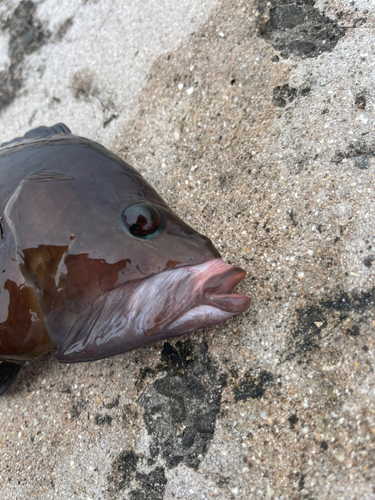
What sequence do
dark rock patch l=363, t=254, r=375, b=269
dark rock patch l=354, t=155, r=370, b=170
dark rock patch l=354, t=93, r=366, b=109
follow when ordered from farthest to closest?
1. dark rock patch l=354, t=93, r=366, b=109
2. dark rock patch l=354, t=155, r=370, b=170
3. dark rock patch l=363, t=254, r=375, b=269

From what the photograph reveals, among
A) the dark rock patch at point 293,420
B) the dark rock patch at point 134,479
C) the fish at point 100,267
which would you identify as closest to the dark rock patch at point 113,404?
the dark rock patch at point 134,479

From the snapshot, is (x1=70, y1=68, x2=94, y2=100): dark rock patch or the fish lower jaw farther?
(x1=70, y1=68, x2=94, y2=100): dark rock patch

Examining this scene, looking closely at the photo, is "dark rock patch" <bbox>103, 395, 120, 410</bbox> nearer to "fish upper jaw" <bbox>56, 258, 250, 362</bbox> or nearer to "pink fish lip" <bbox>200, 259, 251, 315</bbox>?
"fish upper jaw" <bbox>56, 258, 250, 362</bbox>

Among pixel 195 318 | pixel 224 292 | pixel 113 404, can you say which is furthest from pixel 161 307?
pixel 113 404

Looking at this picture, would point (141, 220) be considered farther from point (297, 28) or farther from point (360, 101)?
point (297, 28)

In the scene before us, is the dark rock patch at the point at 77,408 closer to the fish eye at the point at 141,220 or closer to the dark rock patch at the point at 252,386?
the dark rock patch at the point at 252,386

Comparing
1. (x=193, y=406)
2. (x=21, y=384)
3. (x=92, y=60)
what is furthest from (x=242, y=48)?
(x=21, y=384)

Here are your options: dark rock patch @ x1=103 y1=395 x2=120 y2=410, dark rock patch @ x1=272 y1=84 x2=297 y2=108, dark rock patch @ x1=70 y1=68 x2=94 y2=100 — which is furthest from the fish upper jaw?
dark rock patch @ x1=70 y1=68 x2=94 y2=100
